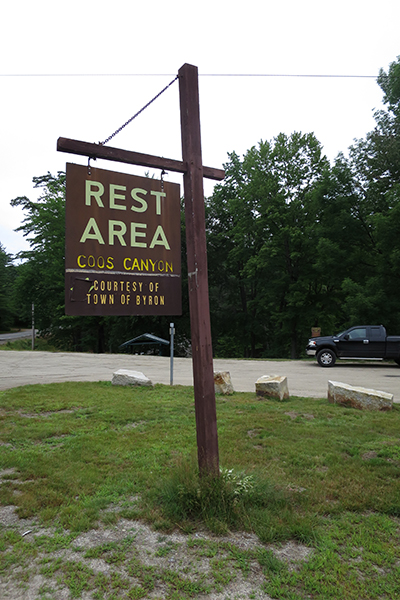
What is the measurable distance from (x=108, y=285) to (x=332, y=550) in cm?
279

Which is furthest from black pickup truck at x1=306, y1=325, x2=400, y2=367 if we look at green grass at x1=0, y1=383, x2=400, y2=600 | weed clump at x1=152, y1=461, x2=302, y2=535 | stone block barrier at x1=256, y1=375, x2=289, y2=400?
weed clump at x1=152, y1=461, x2=302, y2=535

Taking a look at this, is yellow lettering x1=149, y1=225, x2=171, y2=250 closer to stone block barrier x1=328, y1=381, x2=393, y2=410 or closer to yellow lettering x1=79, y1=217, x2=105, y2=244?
yellow lettering x1=79, y1=217, x2=105, y2=244

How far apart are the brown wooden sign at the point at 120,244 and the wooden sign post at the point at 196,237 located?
186mm

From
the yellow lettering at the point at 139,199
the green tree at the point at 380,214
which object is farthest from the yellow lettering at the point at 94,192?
the green tree at the point at 380,214

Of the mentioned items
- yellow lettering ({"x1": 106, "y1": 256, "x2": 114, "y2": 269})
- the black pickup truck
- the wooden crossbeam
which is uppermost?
the wooden crossbeam

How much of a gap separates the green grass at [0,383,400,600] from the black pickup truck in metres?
9.84

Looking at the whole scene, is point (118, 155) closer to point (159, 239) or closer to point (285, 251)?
point (159, 239)

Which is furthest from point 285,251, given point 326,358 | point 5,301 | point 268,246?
point 5,301

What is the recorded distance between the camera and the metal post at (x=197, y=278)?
12.6ft

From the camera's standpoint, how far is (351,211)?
2398cm

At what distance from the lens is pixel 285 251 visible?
91.8 feet

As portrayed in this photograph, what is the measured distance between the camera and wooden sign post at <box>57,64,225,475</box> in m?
3.82

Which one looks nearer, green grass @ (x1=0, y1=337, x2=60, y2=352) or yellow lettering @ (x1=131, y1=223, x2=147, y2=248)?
yellow lettering @ (x1=131, y1=223, x2=147, y2=248)

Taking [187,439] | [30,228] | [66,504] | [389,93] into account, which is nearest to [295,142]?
[389,93]
